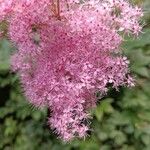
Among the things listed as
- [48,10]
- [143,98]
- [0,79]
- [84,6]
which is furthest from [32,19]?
[0,79]

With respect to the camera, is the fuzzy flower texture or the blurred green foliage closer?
the fuzzy flower texture

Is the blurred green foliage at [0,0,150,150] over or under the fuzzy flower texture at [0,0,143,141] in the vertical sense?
under

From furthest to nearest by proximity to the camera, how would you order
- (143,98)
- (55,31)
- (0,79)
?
1. (0,79)
2. (143,98)
3. (55,31)

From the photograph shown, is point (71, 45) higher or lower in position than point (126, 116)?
higher

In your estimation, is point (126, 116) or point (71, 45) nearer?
point (71, 45)

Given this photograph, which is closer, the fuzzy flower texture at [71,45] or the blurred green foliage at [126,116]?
the fuzzy flower texture at [71,45]

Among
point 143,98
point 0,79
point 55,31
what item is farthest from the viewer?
point 0,79

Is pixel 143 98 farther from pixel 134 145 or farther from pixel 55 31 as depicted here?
pixel 55 31

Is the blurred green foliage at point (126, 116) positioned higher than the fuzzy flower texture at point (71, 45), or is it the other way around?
the fuzzy flower texture at point (71, 45)
